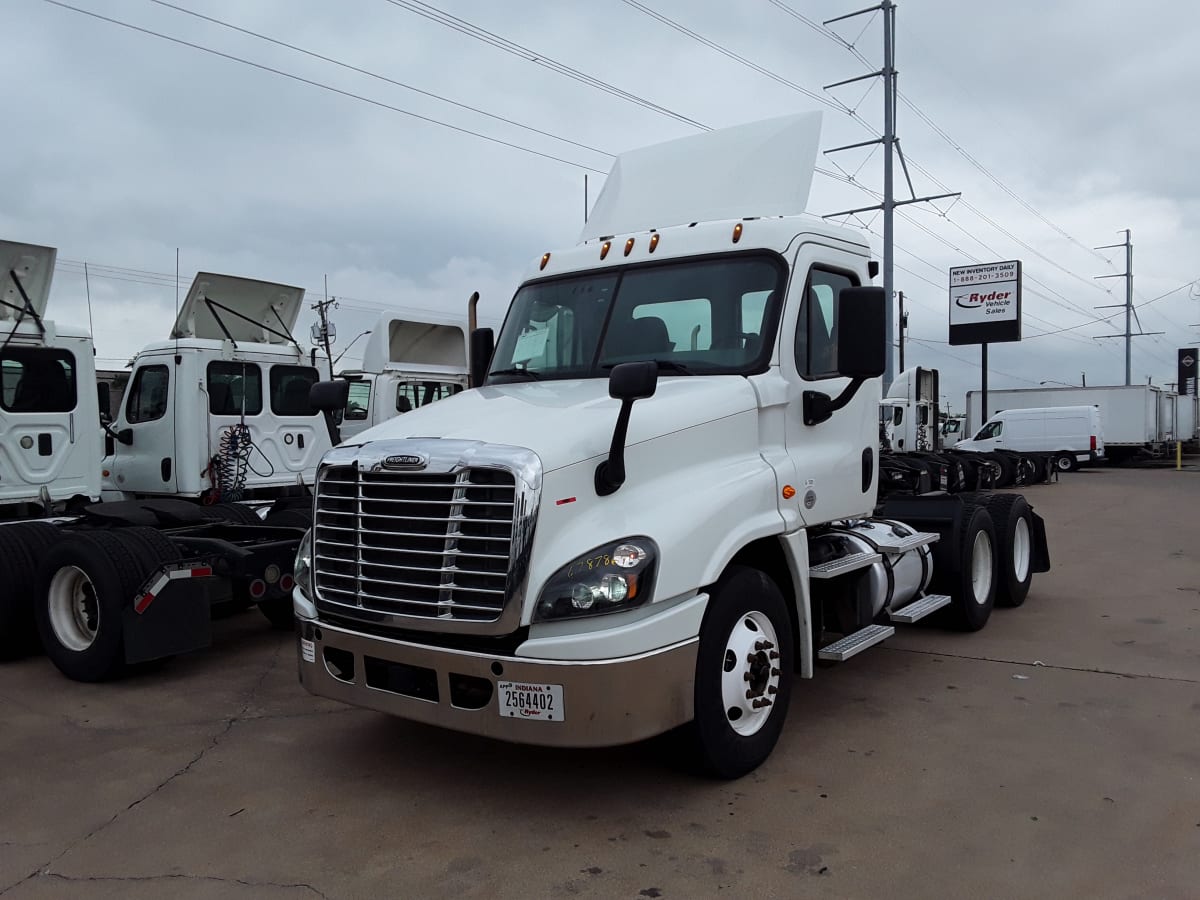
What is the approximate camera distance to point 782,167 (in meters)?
5.80

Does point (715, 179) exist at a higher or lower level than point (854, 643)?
higher

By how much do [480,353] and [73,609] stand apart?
3359mm

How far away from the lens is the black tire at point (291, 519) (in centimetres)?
774

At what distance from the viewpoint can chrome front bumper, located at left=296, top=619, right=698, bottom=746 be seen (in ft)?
12.5

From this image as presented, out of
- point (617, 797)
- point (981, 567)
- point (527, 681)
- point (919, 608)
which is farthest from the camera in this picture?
point (981, 567)

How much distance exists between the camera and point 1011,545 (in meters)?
8.39

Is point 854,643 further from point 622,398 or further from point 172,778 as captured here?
point 172,778

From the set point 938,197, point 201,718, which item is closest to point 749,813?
point 201,718

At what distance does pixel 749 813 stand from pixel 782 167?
3716 millimetres

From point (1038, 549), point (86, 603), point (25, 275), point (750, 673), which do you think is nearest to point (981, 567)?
point (1038, 549)

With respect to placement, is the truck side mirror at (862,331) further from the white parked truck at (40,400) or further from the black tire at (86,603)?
the white parked truck at (40,400)

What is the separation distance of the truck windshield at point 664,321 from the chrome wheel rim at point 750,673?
1317 millimetres

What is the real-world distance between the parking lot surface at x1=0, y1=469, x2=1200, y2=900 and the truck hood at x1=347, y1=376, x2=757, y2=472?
1472 millimetres

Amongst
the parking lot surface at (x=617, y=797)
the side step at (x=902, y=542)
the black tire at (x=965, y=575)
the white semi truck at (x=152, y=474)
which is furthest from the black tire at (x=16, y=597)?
the black tire at (x=965, y=575)
